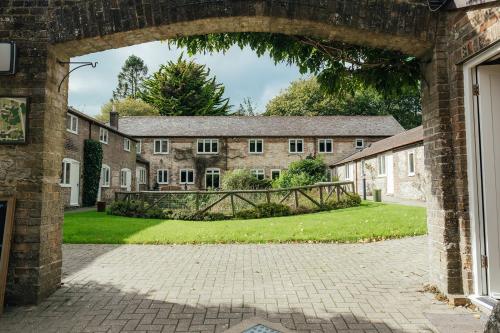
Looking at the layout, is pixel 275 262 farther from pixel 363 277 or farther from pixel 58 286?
pixel 58 286

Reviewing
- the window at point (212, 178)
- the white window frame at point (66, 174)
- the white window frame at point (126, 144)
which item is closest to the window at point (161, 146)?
the window at point (212, 178)

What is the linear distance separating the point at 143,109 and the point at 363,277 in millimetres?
52555

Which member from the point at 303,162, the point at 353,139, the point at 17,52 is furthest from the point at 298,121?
the point at 17,52

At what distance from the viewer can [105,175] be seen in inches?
1027

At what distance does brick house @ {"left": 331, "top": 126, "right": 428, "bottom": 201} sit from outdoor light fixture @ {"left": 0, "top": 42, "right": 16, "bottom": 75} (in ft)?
59.0

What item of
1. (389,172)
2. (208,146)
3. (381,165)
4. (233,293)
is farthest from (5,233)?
(208,146)

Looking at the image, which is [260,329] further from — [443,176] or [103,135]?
[103,135]

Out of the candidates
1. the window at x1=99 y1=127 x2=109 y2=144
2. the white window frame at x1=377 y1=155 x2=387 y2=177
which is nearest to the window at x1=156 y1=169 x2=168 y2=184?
the window at x1=99 y1=127 x2=109 y2=144

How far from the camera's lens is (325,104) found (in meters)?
53.9

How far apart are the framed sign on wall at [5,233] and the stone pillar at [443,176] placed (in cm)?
550

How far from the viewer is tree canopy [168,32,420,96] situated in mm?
5641

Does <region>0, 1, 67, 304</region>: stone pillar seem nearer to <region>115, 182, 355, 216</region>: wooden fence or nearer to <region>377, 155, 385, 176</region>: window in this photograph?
<region>115, 182, 355, 216</region>: wooden fence

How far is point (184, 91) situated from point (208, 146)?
20.2 meters

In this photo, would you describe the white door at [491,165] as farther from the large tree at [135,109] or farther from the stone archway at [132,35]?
the large tree at [135,109]
